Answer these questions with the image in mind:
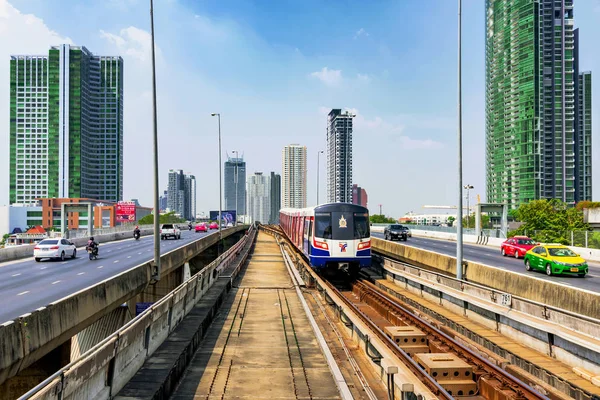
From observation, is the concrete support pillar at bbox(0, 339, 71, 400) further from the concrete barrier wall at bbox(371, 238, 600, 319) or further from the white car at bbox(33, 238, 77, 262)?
the white car at bbox(33, 238, 77, 262)

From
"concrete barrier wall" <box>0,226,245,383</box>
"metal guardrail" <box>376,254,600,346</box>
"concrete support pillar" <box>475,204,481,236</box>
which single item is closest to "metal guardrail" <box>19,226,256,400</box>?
"concrete barrier wall" <box>0,226,245,383</box>

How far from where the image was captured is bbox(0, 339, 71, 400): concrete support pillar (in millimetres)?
14596

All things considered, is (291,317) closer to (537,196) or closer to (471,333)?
(471,333)

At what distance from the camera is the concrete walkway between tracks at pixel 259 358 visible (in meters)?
9.57

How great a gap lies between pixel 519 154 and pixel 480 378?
17801cm

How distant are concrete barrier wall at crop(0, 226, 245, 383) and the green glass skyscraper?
16972 cm

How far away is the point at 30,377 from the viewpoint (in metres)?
15.2

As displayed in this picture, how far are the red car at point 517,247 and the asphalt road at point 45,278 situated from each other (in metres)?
25.8

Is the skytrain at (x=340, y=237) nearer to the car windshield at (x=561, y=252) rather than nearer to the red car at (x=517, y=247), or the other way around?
the car windshield at (x=561, y=252)

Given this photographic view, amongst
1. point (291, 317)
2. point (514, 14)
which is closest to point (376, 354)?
point (291, 317)

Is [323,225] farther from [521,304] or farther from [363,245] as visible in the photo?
[521,304]

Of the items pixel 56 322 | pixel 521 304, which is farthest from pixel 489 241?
pixel 56 322

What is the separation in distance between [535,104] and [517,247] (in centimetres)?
15411

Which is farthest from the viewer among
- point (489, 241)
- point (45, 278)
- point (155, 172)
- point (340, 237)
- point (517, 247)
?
point (489, 241)
